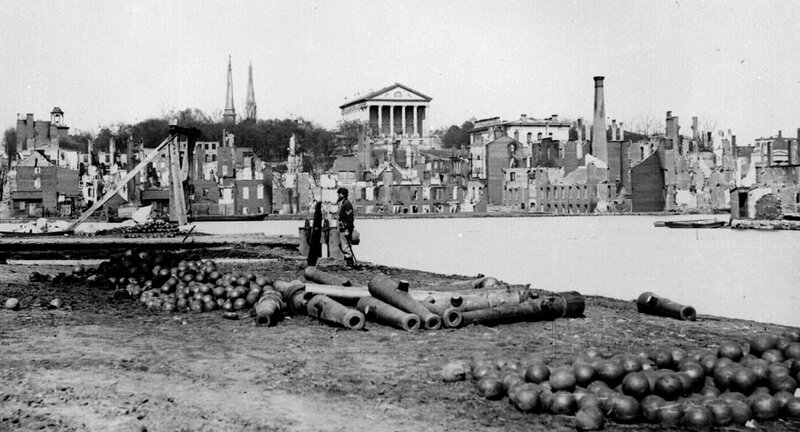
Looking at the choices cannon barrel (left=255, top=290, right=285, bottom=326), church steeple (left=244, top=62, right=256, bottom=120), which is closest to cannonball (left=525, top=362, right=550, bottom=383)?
cannon barrel (left=255, top=290, right=285, bottom=326)

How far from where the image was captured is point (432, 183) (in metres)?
87.4

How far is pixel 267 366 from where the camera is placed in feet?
27.3

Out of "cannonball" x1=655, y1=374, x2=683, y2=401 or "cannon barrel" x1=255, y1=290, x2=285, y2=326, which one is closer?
"cannonball" x1=655, y1=374, x2=683, y2=401

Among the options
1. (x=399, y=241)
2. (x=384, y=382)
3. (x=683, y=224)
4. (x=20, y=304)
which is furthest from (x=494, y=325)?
(x=683, y=224)

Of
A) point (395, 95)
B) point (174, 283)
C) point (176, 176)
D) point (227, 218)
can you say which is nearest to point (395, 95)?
point (395, 95)

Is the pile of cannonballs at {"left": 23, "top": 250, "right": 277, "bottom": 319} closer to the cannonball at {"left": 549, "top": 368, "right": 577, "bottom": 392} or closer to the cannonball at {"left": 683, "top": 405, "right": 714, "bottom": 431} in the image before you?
the cannonball at {"left": 549, "top": 368, "right": 577, "bottom": 392}

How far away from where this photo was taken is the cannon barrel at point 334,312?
10844 millimetres

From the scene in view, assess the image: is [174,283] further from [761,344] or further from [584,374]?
[761,344]

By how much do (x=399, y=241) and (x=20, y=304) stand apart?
29.8 m

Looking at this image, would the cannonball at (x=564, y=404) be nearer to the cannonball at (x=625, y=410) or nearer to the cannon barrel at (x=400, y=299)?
the cannonball at (x=625, y=410)

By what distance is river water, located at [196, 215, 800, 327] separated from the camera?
17.8 m

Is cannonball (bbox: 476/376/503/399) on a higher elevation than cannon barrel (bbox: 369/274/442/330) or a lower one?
lower

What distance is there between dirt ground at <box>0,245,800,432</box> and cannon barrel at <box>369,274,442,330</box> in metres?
0.21

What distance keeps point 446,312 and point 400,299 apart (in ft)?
2.30
